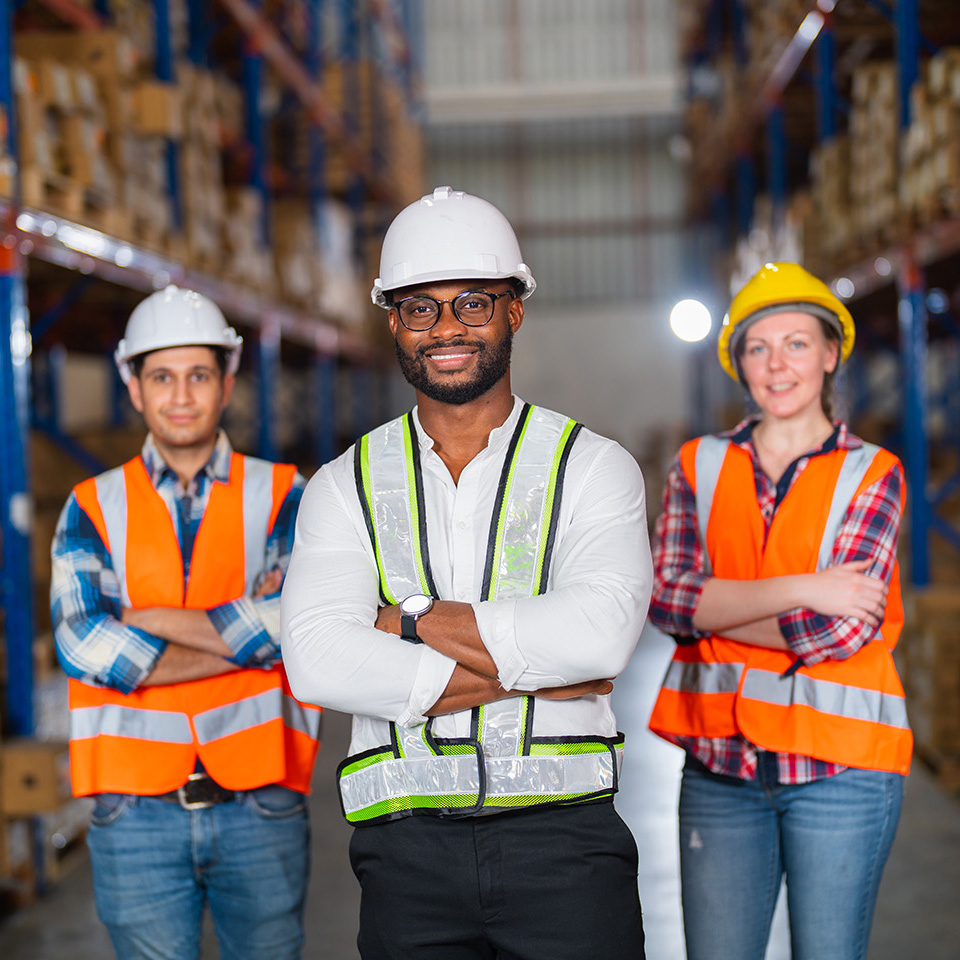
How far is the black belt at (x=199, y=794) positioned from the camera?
250 centimetres

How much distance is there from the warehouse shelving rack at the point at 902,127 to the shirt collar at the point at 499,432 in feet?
13.9

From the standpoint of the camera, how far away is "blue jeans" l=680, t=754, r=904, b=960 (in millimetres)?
2299

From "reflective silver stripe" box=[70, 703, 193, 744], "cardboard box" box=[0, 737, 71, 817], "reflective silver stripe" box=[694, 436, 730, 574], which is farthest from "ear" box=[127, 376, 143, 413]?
"cardboard box" box=[0, 737, 71, 817]

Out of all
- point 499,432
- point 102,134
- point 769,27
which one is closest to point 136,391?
point 499,432

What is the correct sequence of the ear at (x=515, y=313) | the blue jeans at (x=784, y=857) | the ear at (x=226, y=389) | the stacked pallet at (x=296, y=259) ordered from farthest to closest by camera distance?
the stacked pallet at (x=296, y=259) < the ear at (x=226, y=389) < the blue jeans at (x=784, y=857) < the ear at (x=515, y=313)

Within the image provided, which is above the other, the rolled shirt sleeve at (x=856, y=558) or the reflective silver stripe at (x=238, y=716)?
the rolled shirt sleeve at (x=856, y=558)

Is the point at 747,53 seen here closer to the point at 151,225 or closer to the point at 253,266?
the point at 253,266

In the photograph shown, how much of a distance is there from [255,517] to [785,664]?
125cm

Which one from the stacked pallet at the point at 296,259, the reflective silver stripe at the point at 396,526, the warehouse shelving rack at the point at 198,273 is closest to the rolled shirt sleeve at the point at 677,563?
the reflective silver stripe at the point at 396,526

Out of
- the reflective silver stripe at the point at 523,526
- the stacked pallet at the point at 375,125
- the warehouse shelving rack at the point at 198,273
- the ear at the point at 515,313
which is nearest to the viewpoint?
Answer: the reflective silver stripe at the point at 523,526

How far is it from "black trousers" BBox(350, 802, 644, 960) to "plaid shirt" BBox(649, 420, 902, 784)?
21.1 inches

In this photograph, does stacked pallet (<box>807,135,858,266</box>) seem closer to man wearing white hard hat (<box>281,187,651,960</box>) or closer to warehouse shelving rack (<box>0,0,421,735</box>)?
warehouse shelving rack (<box>0,0,421,735</box>)

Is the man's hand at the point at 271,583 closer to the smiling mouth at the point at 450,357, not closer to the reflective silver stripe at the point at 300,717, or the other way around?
the reflective silver stripe at the point at 300,717

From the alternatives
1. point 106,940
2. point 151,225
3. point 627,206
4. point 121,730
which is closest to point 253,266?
point 151,225
